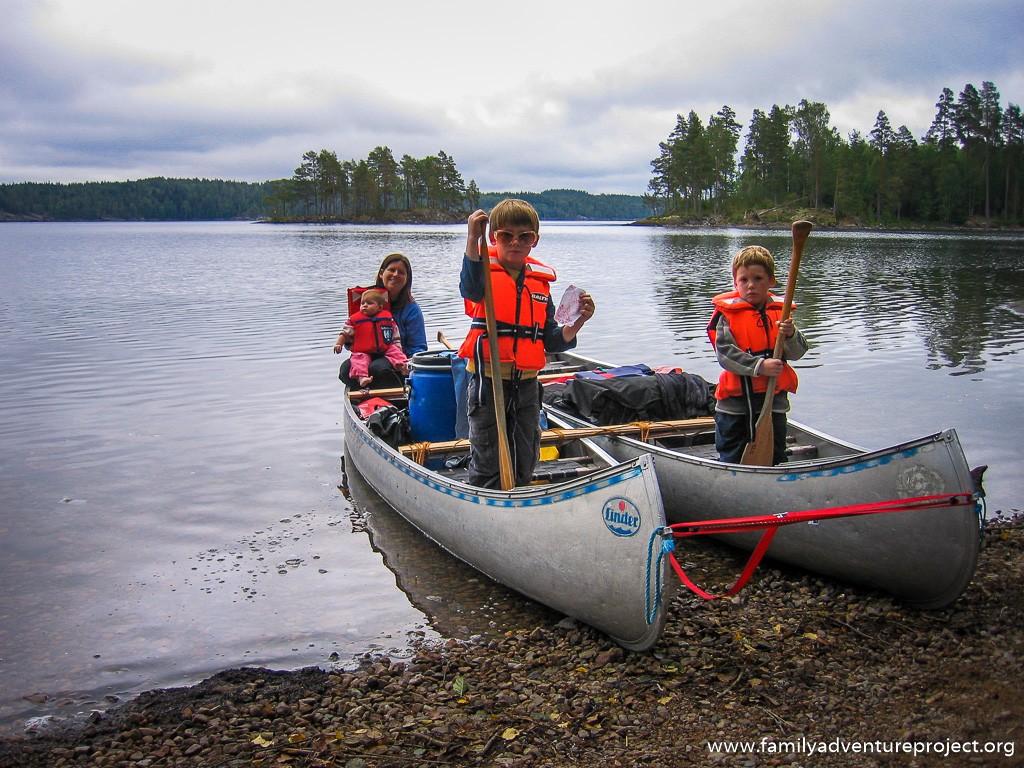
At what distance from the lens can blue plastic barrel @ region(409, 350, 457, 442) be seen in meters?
7.50

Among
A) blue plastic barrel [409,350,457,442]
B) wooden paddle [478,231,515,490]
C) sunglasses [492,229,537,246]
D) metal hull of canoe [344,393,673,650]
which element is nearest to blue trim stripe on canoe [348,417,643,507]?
metal hull of canoe [344,393,673,650]

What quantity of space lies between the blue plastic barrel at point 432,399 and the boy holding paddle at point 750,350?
98.0 inches

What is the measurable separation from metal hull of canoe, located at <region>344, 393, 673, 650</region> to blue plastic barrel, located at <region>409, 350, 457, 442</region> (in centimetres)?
148

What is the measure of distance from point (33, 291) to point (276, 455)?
895 inches

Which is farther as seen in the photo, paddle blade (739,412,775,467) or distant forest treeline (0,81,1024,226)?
distant forest treeline (0,81,1024,226)

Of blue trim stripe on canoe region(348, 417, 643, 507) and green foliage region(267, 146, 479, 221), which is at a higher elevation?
green foliage region(267, 146, 479, 221)

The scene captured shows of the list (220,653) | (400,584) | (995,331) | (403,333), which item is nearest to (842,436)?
(403,333)

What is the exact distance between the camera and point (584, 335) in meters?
18.7

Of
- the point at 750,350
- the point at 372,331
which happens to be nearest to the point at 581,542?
the point at 750,350

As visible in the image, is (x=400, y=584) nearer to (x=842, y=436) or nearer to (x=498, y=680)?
(x=498, y=680)

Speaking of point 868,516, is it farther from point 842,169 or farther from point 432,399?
point 842,169

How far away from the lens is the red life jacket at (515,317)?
5.32 metres

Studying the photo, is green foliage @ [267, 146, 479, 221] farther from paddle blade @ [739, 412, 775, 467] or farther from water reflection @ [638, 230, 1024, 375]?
paddle blade @ [739, 412, 775, 467]

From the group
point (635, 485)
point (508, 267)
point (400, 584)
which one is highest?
point (508, 267)
